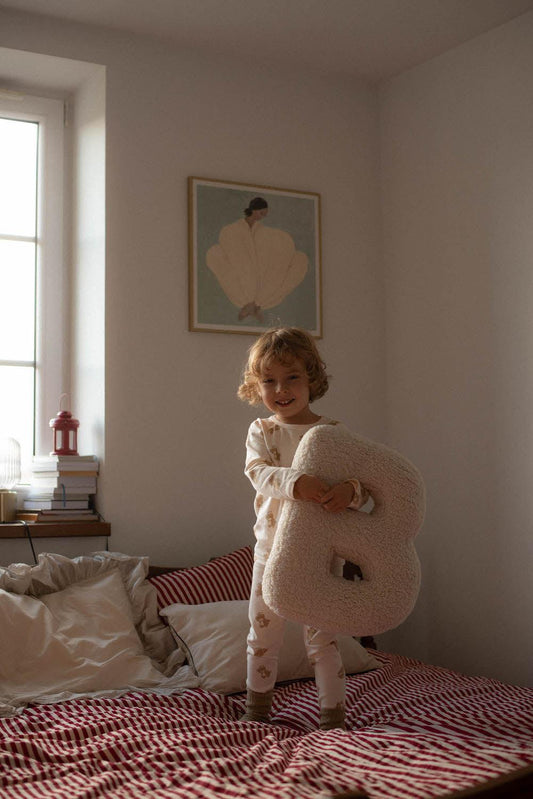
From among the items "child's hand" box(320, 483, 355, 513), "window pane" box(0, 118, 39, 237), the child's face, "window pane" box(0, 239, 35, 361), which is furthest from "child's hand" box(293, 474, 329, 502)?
"window pane" box(0, 118, 39, 237)

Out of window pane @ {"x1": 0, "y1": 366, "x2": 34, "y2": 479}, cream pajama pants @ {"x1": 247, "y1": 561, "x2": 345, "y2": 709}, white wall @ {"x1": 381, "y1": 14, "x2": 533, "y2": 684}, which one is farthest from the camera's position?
window pane @ {"x1": 0, "y1": 366, "x2": 34, "y2": 479}

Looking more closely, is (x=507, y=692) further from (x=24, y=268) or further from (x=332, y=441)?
(x=24, y=268)

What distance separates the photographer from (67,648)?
7.79 feet

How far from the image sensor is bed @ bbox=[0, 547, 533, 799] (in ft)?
4.74

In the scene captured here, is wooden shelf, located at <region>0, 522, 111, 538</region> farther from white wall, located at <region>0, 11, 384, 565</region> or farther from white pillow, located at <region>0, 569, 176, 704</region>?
white pillow, located at <region>0, 569, 176, 704</region>

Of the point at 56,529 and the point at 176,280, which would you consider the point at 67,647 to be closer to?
the point at 56,529

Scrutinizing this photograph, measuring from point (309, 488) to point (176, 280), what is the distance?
152cm

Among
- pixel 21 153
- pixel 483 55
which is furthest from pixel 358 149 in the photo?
pixel 21 153

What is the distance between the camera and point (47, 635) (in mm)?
2381

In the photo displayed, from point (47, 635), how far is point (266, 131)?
2072 mm

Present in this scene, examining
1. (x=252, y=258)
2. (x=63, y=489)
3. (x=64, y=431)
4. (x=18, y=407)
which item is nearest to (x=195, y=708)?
(x=63, y=489)

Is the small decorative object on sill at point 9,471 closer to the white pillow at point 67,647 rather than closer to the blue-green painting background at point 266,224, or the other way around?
the white pillow at point 67,647

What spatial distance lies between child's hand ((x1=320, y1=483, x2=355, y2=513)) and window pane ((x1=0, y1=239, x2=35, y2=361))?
68.9 inches

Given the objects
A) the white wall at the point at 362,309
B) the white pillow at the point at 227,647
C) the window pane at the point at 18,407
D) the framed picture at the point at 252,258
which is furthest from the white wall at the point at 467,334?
the window pane at the point at 18,407
